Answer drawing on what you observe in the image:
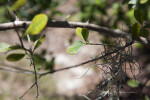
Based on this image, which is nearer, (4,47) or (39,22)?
(39,22)

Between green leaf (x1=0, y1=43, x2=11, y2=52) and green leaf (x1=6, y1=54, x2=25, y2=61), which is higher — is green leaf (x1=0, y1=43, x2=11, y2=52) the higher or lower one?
the higher one

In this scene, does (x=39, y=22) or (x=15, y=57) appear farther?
(x=15, y=57)

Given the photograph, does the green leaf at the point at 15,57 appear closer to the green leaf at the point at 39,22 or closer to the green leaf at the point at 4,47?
the green leaf at the point at 4,47

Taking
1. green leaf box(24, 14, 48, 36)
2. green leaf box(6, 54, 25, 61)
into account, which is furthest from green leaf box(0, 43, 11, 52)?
green leaf box(24, 14, 48, 36)

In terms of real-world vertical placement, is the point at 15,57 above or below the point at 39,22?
below

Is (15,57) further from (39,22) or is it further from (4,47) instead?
(39,22)

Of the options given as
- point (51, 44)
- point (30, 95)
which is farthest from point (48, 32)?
point (30, 95)

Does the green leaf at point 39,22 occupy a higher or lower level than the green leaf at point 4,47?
higher

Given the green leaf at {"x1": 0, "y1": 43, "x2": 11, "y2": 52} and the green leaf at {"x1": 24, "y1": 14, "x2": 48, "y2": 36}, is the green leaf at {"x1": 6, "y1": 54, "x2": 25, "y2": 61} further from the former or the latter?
the green leaf at {"x1": 24, "y1": 14, "x2": 48, "y2": 36}

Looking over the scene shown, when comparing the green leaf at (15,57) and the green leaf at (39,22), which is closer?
the green leaf at (39,22)

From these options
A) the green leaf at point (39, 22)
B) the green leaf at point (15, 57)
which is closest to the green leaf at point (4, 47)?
the green leaf at point (15, 57)

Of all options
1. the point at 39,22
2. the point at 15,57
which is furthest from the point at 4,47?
the point at 39,22

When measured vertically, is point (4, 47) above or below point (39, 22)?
below

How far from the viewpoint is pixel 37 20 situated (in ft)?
1.60
